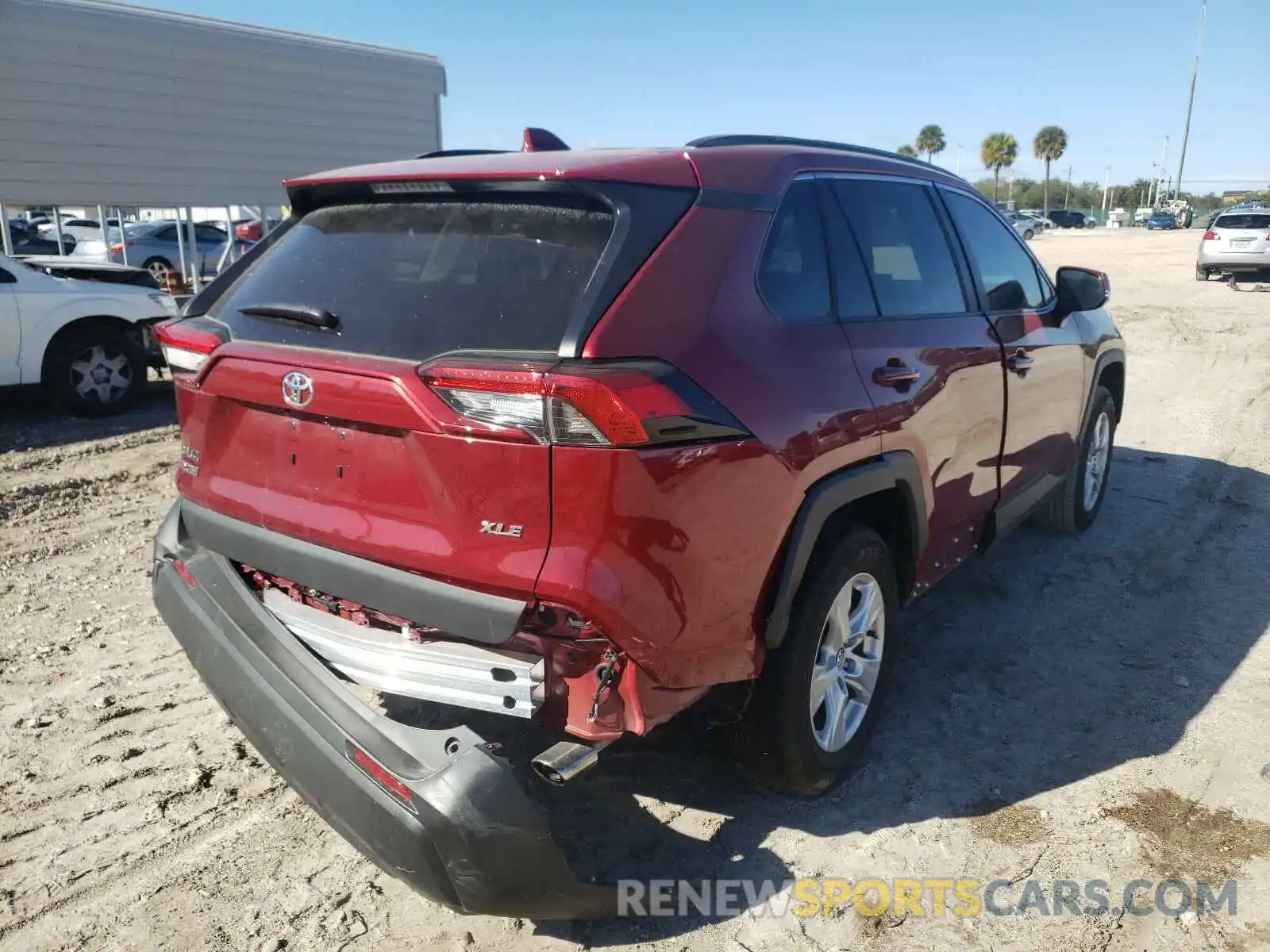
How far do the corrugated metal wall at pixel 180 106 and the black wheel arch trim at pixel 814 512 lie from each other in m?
12.6

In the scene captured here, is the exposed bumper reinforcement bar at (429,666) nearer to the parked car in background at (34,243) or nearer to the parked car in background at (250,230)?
the parked car in background at (34,243)

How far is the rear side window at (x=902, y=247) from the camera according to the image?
320 centimetres

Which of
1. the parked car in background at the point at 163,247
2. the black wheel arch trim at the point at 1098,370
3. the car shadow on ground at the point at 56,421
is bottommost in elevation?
the car shadow on ground at the point at 56,421

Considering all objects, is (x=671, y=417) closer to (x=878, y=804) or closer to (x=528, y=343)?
(x=528, y=343)

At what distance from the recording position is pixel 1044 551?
5.34 meters

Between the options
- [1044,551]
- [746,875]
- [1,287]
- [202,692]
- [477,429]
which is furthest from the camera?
[1,287]

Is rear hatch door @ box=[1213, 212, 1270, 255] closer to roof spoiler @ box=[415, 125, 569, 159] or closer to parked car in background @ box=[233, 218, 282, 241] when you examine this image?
parked car in background @ box=[233, 218, 282, 241]

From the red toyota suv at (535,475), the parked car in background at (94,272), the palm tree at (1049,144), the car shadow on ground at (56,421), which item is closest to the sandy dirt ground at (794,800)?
the red toyota suv at (535,475)

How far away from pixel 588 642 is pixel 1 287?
24.3 ft

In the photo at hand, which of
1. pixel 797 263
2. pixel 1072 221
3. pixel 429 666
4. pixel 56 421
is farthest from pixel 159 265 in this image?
pixel 1072 221

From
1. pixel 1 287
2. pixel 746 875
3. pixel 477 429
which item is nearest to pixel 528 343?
pixel 477 429

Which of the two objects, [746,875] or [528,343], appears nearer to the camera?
[528,343]

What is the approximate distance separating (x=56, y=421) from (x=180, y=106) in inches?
267

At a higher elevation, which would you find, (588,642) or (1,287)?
(1,287)
